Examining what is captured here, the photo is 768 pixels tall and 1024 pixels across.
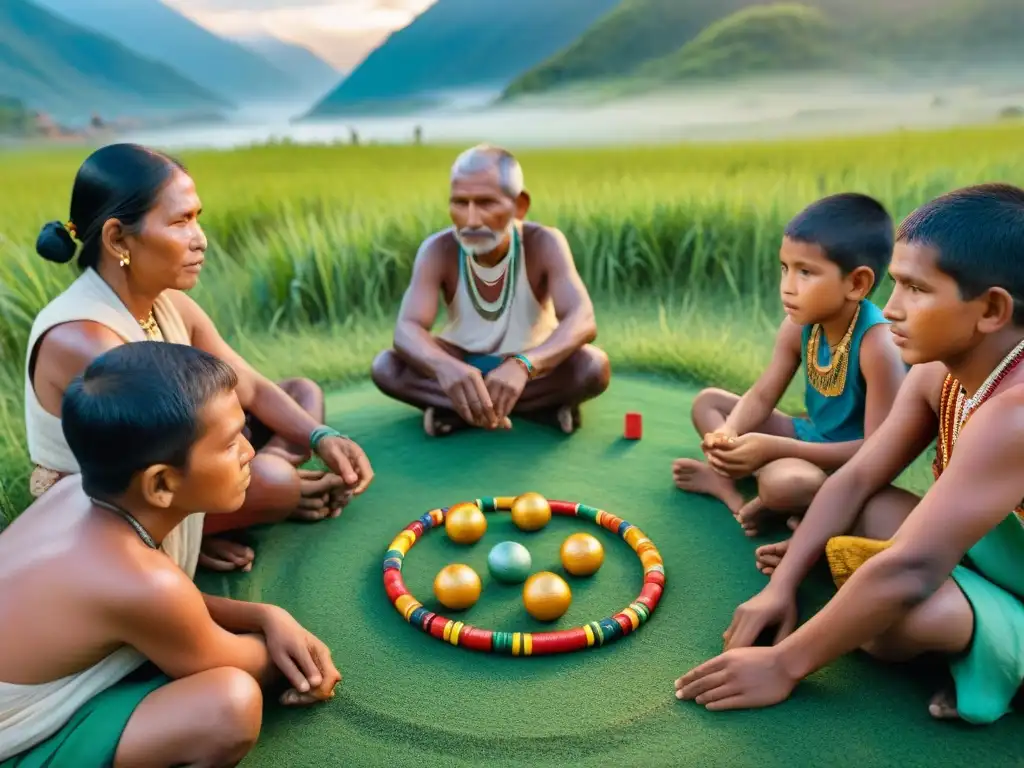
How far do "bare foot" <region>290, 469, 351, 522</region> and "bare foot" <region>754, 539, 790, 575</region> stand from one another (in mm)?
1881

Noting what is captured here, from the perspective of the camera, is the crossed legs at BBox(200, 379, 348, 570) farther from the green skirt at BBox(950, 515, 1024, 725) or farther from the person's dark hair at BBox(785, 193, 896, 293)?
the green skirt at BBox(950, 515, 1024, 725)

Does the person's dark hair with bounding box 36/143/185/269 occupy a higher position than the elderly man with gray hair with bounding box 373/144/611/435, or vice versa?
the person's dark hair with bounding box 36/143/185/269

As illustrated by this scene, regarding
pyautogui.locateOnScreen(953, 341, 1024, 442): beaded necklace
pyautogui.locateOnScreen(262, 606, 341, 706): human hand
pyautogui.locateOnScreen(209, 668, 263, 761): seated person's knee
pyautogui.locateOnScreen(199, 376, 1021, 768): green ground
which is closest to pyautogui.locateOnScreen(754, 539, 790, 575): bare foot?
pyautogui.locateOnScreen(199, 376, 1021, 768): green ground

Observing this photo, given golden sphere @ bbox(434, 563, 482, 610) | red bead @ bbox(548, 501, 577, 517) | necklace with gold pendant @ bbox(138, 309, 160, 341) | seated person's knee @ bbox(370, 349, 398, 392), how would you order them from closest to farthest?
golden sphere @ bbox(434, 563, 482, 610), necklace with gold pendant @ bbox(138, 309, 160, 341), red bead @ bbox(548, 501, 577, 517), seated person's knee @ bbox(370, 349, 398, 392)

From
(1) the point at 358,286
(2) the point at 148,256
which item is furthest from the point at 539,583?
(1) the point at 358,286

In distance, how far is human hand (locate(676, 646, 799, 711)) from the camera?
9.22ft

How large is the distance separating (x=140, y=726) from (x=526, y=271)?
3.23m

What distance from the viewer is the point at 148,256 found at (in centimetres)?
338

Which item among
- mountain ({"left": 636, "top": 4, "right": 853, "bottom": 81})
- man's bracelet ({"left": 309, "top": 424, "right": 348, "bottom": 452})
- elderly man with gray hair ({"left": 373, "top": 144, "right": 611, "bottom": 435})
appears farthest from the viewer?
mountain ({"left": 636, "top": 4, "right": 853, "bottom": 81})

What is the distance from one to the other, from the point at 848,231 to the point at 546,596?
185 cm

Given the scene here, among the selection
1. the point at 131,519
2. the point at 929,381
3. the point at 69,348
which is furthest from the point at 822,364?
the point at 69,348

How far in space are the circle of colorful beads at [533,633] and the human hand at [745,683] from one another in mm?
392

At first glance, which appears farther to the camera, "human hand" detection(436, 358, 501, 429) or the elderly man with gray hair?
the elderly man with gray hair

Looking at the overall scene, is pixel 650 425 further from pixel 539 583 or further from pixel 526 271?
pixel 539 583
